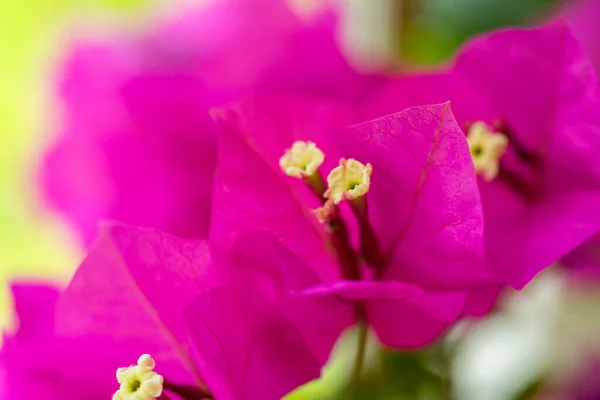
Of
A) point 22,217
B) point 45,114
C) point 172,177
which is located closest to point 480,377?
point 172,177

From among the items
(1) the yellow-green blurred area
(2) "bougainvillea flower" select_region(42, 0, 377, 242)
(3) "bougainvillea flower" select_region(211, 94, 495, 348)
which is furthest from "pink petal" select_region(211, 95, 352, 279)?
(1) the yellow-green blurred area

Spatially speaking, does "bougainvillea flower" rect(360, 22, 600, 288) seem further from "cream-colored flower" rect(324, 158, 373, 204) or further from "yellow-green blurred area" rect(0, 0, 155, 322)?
"yellow-green blurred area" rect(0, 0, 155, 322)

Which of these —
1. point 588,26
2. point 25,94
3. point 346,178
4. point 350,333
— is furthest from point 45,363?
point 25,94

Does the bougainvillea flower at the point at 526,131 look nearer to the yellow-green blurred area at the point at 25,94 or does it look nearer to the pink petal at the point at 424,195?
the pink petal at the point at 424,195

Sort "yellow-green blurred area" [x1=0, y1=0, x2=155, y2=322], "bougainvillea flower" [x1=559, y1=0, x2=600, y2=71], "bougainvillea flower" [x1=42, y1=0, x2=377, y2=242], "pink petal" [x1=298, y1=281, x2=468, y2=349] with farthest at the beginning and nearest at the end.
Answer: "yellow-green blurred area" [x1=0, y1=0, x2=155, y2=322] → "bougainvillea flower" [x1=559, y1=0, x2=600, y2=71] → "bougainvillea flower" [x1=42, y1=0, x2=377, y2=242] → "pink petal" [x1=298, y1=281, x2=468, y2=349]

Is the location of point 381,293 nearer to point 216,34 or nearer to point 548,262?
point 548,262
